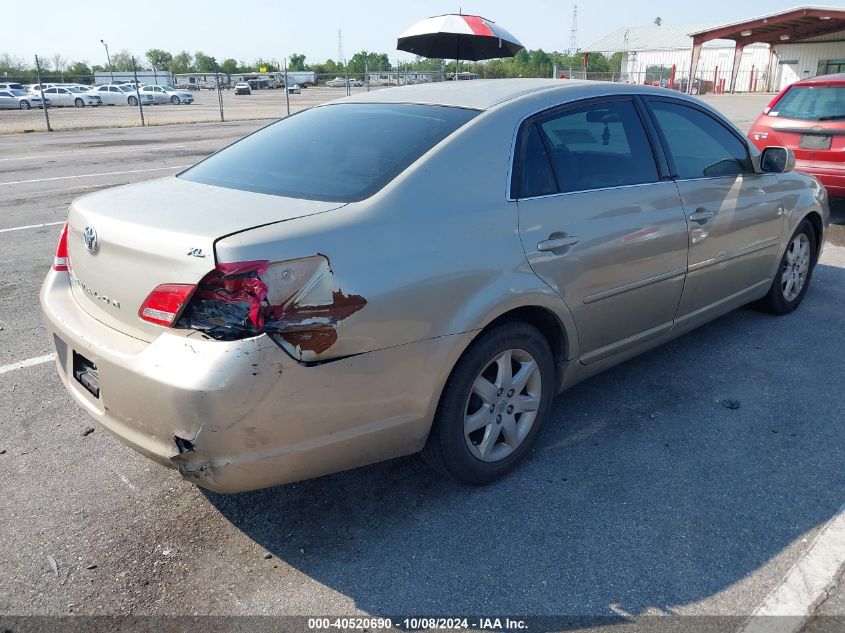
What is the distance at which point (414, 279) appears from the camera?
2.49m

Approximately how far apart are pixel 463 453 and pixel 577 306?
0.87 meters

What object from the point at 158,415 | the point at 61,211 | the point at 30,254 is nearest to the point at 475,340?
the point at 158,415

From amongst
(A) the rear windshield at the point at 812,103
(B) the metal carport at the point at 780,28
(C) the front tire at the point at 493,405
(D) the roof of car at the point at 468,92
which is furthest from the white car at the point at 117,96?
(C) the front tire at the point at 493,405

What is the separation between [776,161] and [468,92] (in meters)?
2.31

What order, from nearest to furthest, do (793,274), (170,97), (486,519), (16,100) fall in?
1. (486,519)
2. (793,274)
3. (16,100)
4. (170,97)

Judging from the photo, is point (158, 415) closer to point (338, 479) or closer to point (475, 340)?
point (338, 479)

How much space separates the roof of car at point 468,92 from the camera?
3207 mm

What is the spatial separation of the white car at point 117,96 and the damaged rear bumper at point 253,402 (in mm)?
47239

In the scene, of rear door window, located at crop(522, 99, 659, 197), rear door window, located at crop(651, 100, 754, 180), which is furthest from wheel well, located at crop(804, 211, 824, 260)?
rear door window, located at crop(522, 99, 659, 197)

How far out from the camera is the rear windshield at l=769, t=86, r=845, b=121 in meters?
7.68

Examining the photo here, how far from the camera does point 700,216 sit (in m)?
3.80

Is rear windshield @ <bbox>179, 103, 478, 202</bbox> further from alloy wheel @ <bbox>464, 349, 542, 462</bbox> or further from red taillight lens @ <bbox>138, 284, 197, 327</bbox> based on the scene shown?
alloy wheel @ <bbox>464, 349, 542, 462</bbox>

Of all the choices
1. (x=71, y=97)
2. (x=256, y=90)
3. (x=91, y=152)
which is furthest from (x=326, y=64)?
(x=91, y=152)

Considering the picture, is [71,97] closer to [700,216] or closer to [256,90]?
[256,90]
